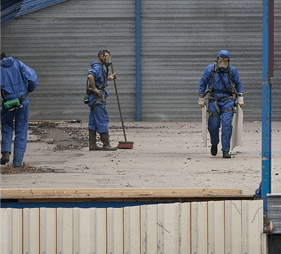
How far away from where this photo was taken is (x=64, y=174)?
9.00 metres

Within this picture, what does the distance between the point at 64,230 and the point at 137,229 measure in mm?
651

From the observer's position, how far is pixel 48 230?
5.73m

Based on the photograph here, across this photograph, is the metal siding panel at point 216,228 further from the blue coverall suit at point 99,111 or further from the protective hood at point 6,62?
the blue coverall suit at point 99,111

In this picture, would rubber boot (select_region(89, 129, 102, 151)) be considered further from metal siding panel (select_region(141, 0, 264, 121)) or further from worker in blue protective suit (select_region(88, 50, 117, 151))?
metal siding panel (select_region(141, 0, 264, 121))

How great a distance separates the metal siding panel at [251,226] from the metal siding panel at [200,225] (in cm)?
33

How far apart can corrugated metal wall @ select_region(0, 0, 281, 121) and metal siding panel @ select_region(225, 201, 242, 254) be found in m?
16.5

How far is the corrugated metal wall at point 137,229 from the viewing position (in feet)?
18.6

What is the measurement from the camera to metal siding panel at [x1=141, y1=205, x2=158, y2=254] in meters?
5.66

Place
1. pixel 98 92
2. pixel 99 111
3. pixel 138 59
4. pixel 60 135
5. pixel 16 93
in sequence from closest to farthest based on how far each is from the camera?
pixel 16 93, pixel 98 92, pixel 99 111, pixel 60 135, pixel 138 59

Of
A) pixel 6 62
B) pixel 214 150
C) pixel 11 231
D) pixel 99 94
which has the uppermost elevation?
pixel 6 62

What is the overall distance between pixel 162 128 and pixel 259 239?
13352mm

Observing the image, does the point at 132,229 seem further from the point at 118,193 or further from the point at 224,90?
the point at 224,90

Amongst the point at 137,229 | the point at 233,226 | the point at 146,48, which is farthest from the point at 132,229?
the point at 146,48

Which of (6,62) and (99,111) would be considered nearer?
(6,62)
